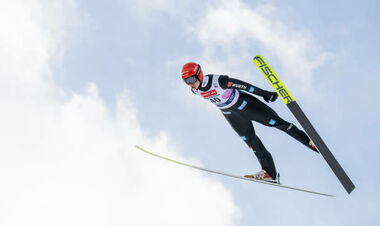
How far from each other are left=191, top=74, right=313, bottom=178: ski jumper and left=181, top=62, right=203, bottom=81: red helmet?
11.4 inches

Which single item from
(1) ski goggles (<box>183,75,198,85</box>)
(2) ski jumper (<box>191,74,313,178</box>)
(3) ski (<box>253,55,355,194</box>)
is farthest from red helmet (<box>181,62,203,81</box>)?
(3) ski (<box>253,55,355,194</box>)

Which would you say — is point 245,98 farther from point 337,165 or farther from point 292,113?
point 337,165

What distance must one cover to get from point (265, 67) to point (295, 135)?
1.68 m

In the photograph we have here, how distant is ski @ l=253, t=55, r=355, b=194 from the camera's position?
894 cm

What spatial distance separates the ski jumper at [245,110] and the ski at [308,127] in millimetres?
386

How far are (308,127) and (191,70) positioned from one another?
9.21 ft

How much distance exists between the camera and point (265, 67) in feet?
30.2

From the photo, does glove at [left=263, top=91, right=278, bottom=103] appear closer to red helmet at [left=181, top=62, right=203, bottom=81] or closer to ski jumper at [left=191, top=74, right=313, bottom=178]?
ski jumper at [left=191, top=74, right=313, bottom=178]

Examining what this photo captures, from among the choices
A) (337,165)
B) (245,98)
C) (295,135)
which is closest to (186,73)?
(245,98)

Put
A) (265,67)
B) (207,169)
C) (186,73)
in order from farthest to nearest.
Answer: (207,169)
(265,67)
(186,73)

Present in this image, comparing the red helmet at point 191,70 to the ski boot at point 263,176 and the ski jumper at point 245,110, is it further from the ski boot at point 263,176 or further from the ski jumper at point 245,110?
the ski boot at point 263,176

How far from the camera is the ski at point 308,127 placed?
8.94m

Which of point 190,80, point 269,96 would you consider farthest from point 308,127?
point 190,80

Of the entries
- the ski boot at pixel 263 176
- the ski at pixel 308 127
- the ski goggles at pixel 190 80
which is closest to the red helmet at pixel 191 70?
the ski goggles at pixel 190 80
